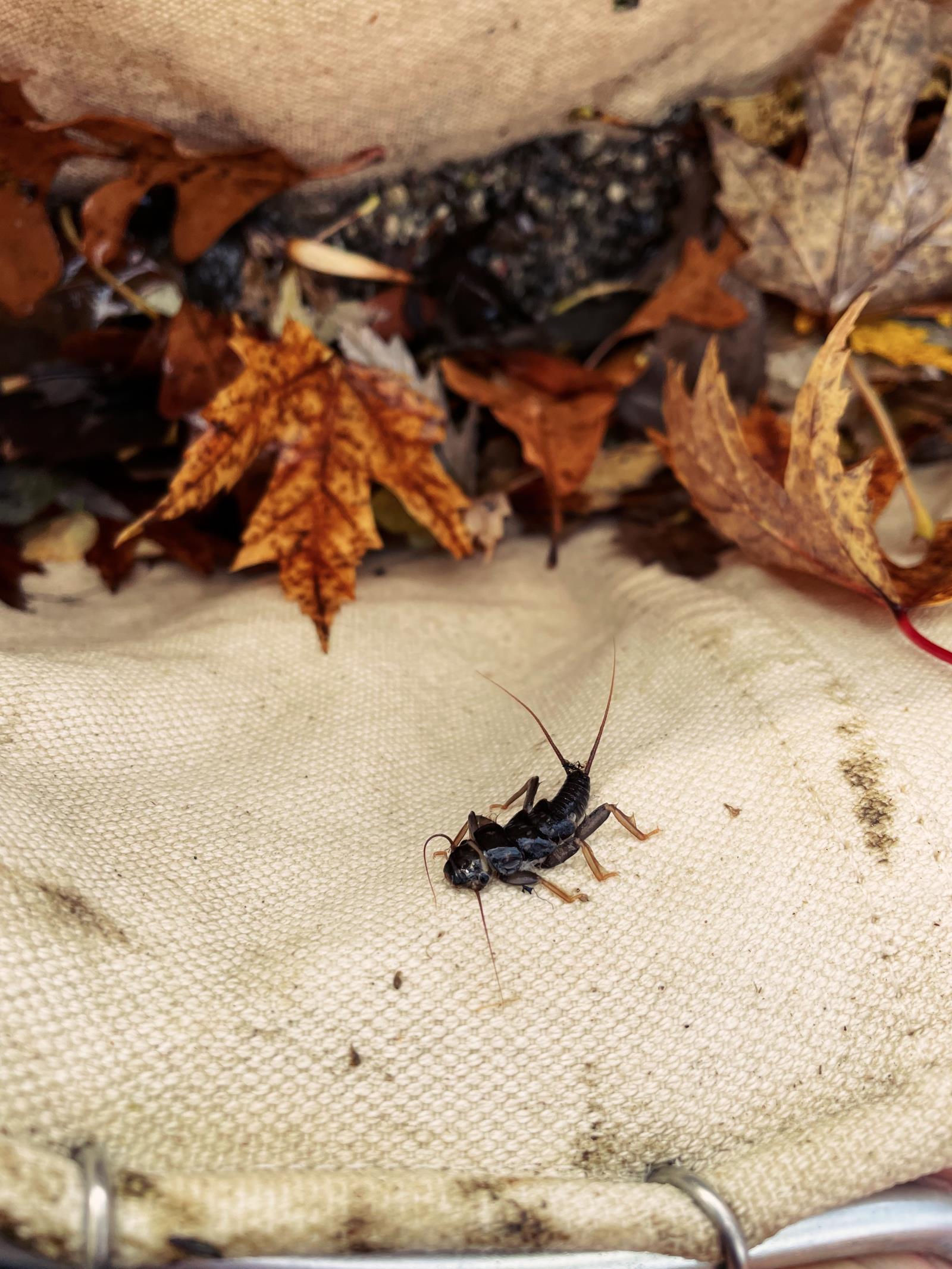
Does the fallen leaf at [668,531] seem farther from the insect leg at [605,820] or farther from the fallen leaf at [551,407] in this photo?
the insect leg at [605,820]

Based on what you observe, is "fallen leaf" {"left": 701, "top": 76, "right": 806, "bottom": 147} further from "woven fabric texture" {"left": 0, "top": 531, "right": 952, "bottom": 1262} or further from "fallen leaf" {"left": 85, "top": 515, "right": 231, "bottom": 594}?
"fallen leaf" {"left": 85, "top": 515, "right": 231, "bottom": 594}

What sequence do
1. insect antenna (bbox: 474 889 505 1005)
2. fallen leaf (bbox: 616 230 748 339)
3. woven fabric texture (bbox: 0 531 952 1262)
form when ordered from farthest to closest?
1. fallen leaf (bbox: 616 230 748 339)
2. insect antenna (bbox: 474 889 505 1005)
3. woven fabric texture (bbox: 0 531 952 1262)

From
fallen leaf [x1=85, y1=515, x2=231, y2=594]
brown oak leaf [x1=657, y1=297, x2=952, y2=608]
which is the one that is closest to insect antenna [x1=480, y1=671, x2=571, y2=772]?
brown oak leaf [x1=657, y1=297, x2=952, y2=608]

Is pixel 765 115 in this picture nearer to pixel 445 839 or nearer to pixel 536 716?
pixel 536 716

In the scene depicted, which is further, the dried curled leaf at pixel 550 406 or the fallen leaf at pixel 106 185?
the dried curled leaf at pixel 550 406

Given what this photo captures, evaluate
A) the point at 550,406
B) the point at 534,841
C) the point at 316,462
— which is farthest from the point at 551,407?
the point at 534,841

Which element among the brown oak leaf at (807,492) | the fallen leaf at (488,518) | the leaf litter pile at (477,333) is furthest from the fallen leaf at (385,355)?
the brown oak leaf at (807,492)
